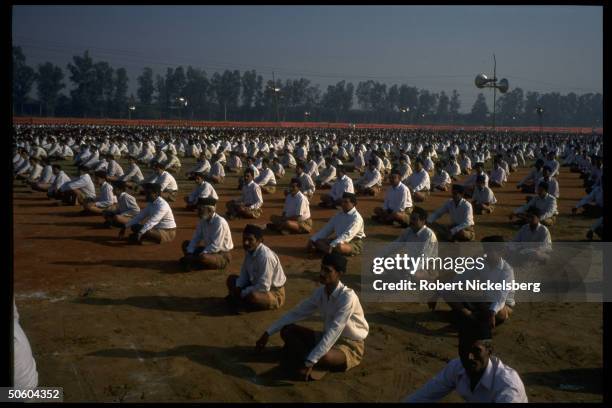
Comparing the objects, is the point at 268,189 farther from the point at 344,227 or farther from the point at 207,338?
the point at 207,338

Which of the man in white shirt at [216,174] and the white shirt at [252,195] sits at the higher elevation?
the man in white shirt at [216,174]

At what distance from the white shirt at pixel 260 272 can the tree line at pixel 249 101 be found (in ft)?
131

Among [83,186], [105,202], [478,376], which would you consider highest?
[83,186]

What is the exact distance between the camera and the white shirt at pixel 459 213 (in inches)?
331

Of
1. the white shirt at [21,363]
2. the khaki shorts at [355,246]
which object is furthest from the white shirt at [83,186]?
the white shirt at [21,363]

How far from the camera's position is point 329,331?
160 inches

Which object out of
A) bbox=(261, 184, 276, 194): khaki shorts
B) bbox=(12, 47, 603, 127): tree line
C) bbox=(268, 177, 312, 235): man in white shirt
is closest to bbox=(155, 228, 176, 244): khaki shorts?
bbox=(268, 177, 312, 235): man in white shirt

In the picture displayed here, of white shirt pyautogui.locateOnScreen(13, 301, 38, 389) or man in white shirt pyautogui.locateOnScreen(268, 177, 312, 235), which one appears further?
man in white shirt pyautogui.locateOnScreen(268, 177, 312, 235)

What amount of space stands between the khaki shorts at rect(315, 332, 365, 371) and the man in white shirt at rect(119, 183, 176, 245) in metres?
4.65

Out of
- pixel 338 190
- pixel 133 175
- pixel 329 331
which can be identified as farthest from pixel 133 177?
pixel 329 331

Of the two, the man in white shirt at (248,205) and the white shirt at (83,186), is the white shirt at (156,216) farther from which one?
the white shirt at (83,186)

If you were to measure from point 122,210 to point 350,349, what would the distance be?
6581 mm

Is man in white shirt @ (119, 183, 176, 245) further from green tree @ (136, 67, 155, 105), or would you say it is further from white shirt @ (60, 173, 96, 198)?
green tree @ (136, 67, 155, 105)

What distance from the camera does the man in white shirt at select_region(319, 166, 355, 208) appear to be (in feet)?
38.6
